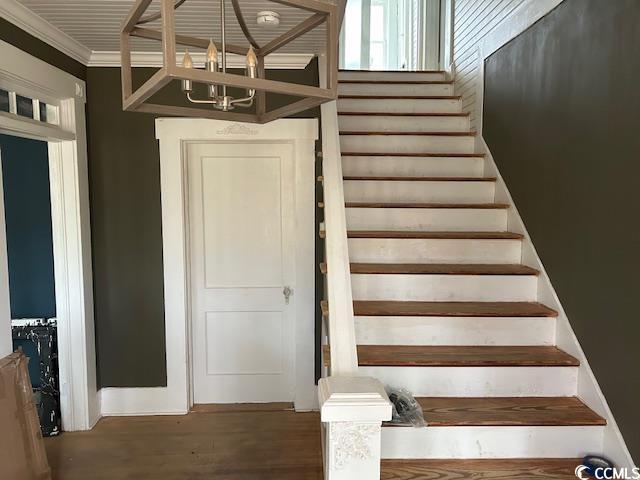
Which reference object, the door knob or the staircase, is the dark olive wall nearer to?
the staircase

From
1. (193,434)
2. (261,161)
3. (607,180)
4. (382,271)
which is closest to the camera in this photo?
(607,180)

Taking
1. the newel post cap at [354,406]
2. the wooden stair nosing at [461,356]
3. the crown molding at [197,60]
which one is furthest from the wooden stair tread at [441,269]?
the crown molding at [197,60]

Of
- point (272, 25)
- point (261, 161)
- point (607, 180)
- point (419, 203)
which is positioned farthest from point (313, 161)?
point (607, 180)

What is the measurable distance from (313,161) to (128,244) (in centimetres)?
138

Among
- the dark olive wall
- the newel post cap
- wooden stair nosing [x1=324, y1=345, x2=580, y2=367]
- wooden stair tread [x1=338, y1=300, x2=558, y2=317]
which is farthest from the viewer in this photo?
wooden stair tread [x1=338, y1=300, x2=558, y2=317]

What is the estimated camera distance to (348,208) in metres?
2.88

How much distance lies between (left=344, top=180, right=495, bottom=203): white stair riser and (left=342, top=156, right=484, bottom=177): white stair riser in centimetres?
21

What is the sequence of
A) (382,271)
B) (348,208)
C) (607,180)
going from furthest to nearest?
(348,208)
(382,271)
(607,180)

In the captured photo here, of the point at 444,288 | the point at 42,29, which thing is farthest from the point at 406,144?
the point at 42,29

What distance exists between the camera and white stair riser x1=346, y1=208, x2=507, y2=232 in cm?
290

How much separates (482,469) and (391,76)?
10.6 feet

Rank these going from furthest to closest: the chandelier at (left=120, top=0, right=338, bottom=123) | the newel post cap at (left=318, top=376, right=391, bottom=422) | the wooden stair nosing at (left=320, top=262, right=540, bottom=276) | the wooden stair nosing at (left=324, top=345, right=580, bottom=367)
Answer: the wooden stair nosing at (left=320, top=262, right=540, bottom=276) < the wooden stair nosing at (left=324, top=345, right=580, bottom=367) < the newel post cap at (left=318, top=376, right=391, bottom=422) < the chandelier at (left=120, top=0, right=338, bottom=123)

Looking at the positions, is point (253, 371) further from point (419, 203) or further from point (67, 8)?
point (67, 8)

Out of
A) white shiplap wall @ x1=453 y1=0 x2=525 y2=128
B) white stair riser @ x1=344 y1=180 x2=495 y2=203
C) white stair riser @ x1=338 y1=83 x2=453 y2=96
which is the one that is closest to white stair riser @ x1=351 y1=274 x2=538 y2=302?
white stair riser @ x1=344 y1=180 x2=495 y2=203
